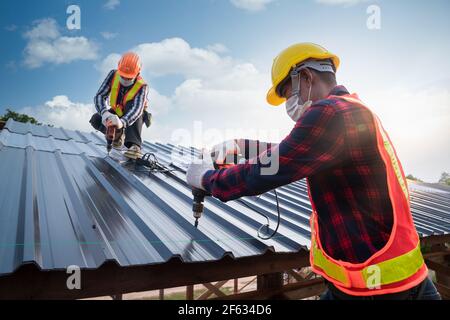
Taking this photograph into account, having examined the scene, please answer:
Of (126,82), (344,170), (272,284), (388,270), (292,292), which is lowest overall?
(292,292)

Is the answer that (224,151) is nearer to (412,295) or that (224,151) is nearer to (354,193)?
(354,193)

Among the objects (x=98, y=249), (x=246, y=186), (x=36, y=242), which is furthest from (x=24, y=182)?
(x=246, y=186)

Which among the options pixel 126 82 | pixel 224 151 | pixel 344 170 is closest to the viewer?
pixel 344 170

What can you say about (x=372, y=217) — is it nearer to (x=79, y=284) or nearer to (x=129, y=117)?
(x=79, y=284)

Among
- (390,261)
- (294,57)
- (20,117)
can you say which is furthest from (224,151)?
(20,117)

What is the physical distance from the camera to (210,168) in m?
2.01

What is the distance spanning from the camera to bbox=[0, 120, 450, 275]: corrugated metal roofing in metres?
1.95

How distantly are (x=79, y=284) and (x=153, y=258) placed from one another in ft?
1.56

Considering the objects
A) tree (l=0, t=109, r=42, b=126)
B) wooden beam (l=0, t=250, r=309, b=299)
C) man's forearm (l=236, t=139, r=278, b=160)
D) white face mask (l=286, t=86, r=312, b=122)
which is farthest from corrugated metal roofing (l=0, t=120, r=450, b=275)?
tree (l=0, t=109, r=42, b=126)

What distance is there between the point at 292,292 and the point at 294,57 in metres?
3.24

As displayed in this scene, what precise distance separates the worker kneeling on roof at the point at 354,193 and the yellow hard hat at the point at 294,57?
463mm

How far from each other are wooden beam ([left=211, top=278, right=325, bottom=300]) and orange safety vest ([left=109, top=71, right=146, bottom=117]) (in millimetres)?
3632

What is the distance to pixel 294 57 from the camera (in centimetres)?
198
